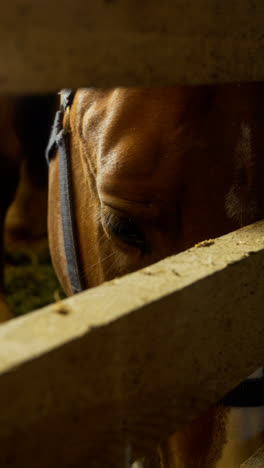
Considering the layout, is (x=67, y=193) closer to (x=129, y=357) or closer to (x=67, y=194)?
(x=67, y=194)

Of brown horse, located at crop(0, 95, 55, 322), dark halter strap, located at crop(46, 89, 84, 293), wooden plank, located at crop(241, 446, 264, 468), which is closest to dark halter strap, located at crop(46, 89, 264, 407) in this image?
dark halter strap, located at crop(46, 89, 84, 293)

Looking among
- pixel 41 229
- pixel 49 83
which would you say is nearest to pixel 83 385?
pixel 49 83

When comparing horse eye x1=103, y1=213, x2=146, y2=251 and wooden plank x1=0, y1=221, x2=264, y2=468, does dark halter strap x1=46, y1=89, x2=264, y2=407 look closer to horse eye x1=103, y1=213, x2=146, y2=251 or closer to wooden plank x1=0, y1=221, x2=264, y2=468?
horse eye x1=103, y1=213, x2=146, y2=251

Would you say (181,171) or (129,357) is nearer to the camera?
(129,357)

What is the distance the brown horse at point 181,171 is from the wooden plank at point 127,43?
0.29 m

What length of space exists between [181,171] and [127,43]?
0.47m

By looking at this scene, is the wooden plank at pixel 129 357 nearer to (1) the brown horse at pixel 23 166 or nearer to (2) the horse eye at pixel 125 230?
(2) the horse eye at pixel 125 230

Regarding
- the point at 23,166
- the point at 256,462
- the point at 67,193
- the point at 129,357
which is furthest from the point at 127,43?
the point at 23,166

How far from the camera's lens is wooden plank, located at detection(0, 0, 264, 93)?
13.1 inches

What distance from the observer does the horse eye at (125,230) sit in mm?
986

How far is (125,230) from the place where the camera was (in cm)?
101

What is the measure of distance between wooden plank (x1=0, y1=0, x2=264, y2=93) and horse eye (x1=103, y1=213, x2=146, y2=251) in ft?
1.63

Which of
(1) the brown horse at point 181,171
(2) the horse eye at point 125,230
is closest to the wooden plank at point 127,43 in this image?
(1) the brown horse at point 181,171

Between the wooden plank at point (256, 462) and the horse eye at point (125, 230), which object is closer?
the wooden plank at point (256, 462)
